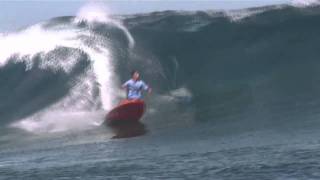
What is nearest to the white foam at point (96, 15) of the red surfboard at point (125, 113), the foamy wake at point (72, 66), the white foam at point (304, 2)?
the foamy wake at point (72, 66)

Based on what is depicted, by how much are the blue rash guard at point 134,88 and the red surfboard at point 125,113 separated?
0.45m

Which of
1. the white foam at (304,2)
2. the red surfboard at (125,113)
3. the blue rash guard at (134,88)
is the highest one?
the white foam at (304,2)

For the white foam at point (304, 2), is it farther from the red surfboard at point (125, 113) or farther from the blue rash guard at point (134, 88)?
the red surfboard at point (125, 113)

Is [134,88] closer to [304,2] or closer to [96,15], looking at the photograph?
[96,15]

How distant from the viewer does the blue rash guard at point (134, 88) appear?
21.5 meters

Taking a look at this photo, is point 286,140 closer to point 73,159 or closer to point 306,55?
point 73,159

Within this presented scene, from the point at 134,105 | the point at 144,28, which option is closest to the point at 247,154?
the point at 134,105

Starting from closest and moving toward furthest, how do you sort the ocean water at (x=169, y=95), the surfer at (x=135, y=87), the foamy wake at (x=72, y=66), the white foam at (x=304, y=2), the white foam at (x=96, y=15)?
the ocean water at (x=169, y=95), the surfer at (x=135, y=87), the foamy wake at (x=72, y=66), the white foam at (x=96, y=15), the white foam at (x=304, y=2)

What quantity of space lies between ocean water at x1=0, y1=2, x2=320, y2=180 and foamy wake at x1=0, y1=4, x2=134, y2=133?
0.14 feet

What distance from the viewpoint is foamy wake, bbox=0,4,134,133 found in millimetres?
21828

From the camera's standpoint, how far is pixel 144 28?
2777 cm

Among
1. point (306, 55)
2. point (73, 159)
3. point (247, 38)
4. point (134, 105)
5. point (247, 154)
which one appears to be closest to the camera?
point (247, 154)

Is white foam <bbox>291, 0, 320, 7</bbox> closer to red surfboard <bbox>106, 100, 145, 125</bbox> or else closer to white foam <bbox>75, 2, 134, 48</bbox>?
white foam <bbox>75, 2, 134, 48</bbox>

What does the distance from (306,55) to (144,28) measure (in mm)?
5080
